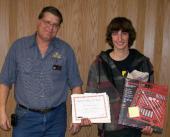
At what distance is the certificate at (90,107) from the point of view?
2.02 metres

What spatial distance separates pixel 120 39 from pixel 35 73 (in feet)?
2.13

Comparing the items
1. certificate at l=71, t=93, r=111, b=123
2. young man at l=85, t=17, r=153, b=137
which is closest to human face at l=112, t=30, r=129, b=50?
young man at l=85, t=17, r=153, b=137

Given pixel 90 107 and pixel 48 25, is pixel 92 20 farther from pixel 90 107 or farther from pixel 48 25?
pixel 90 107

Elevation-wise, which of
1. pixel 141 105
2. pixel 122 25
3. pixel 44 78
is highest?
pixel 122 25

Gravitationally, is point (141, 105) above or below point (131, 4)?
below

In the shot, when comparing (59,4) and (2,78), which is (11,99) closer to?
(2,78)

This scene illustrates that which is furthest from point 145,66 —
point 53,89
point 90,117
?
point 53,89

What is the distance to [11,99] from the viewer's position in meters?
2.76

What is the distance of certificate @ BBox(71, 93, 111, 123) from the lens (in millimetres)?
2016

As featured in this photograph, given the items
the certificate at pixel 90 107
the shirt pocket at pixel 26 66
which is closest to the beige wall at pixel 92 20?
the shirt pocket at pixel 26 66

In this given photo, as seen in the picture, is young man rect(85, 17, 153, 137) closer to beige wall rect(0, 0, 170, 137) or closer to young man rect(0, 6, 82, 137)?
young man rect(0, 6, 82, 137)

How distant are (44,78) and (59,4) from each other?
2.88 feet

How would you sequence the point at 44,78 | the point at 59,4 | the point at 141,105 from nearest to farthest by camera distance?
the point at 141,105 < the point at 44,78 < the point at 59,4

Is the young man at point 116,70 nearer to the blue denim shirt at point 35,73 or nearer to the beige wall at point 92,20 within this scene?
the blue denim shirt at point 35,73
